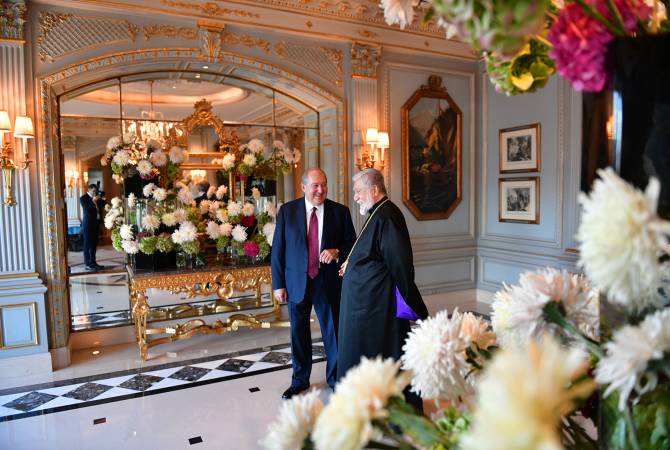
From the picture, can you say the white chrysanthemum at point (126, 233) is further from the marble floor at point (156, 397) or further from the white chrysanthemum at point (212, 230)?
the marble floor at point (156, 397)

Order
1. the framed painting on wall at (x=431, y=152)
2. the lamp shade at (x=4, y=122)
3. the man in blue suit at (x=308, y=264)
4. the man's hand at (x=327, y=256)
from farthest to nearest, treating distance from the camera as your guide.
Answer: the framed painting on wall at (x=431, y=152)
the lamp shade at (x=4, y=122)
the man in blue suit at (x=308, y=264)
the man's hand at (x=327, y=256)

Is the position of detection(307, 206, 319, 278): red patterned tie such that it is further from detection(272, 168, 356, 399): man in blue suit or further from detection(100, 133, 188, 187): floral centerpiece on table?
detection(100, 133, 188, 187): floral centerpiece on table

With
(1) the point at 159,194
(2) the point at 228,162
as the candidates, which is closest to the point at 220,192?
(2) the point at 228,162

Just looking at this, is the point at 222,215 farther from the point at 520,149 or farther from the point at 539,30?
the point at 539,30

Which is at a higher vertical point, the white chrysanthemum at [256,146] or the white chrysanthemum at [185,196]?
the white chrysanthemum at [256,146]

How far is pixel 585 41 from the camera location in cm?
58

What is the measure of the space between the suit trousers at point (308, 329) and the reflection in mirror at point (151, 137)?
216cm

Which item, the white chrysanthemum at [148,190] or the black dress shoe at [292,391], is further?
the white chrysanthemum at [148,190]

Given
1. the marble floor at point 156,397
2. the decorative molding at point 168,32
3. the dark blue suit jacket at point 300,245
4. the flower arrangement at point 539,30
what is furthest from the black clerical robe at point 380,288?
the decorative molding at point 168,32

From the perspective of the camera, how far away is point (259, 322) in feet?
19.4

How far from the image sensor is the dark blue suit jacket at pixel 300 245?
4.14 meters

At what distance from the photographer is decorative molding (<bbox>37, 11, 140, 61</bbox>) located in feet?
16.0

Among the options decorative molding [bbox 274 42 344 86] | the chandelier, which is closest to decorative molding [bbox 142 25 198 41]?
the chandelier

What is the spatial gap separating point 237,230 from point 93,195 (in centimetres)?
171
